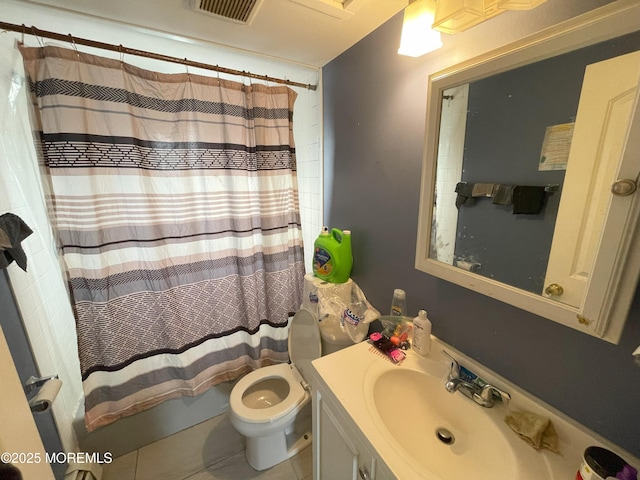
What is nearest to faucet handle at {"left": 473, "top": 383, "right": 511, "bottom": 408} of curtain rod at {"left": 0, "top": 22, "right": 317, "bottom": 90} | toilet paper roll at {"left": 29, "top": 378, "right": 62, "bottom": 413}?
toilet paper roll at {"left": 29, "top": 378, "right": 62, "bottom": 413}

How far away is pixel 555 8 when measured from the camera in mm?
640

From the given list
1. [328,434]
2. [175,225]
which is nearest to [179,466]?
[328,434]

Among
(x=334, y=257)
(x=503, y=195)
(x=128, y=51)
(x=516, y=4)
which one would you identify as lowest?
(x=334, y=257)

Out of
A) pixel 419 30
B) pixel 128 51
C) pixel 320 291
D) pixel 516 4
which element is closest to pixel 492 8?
pixel 516 4

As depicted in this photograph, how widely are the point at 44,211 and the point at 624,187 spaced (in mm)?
1926

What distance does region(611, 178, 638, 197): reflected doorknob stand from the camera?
50cm

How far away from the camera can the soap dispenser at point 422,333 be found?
3.25 ft

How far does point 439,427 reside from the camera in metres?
0.87

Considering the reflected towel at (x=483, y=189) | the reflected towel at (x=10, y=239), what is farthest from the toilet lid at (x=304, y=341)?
the reflected towel at (x=10, y=239)

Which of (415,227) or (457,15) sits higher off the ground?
(457,15)

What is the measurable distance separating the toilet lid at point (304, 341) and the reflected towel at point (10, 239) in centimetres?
→ 115

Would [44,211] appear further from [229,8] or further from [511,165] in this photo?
[511,165]

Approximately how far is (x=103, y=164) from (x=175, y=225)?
1.27ft

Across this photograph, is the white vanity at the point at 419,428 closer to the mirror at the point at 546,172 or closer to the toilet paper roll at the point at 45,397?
the mirror at the point at 546,172
